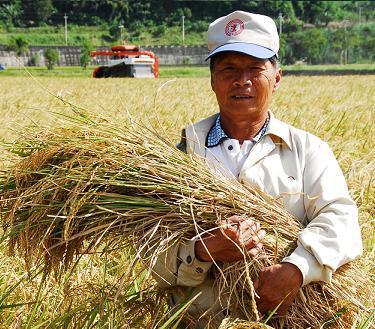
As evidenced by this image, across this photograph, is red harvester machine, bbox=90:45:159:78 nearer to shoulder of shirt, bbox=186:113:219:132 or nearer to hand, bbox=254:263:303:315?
shoulder of shirt, bbox=186:113:219:132

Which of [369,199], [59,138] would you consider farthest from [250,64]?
[369,199]

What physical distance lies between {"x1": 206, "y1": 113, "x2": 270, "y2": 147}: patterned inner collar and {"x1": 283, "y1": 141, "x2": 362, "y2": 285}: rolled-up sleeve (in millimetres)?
179

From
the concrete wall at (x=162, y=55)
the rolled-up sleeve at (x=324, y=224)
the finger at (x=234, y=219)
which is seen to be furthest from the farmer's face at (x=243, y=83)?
the concrete wall at (x=162, y=55)

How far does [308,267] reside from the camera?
5.70 ft

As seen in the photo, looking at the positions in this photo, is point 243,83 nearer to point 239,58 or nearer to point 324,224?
point 239,58

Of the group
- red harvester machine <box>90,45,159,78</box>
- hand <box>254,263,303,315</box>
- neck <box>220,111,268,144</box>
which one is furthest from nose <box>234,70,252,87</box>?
red harvester machine <box>90,45,159,78</box>

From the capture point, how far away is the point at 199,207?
1749 mm

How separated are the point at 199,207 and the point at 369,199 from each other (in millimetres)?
1814

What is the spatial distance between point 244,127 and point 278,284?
22.6 inches

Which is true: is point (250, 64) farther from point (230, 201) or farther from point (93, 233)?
point (93, 233)

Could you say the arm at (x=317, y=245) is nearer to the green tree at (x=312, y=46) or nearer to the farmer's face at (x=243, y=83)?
the farmer's face at (x=243, y=83)

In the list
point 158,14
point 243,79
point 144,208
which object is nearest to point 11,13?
point 158,14

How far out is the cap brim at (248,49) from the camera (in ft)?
6.52

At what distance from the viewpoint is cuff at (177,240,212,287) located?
1791 mm
